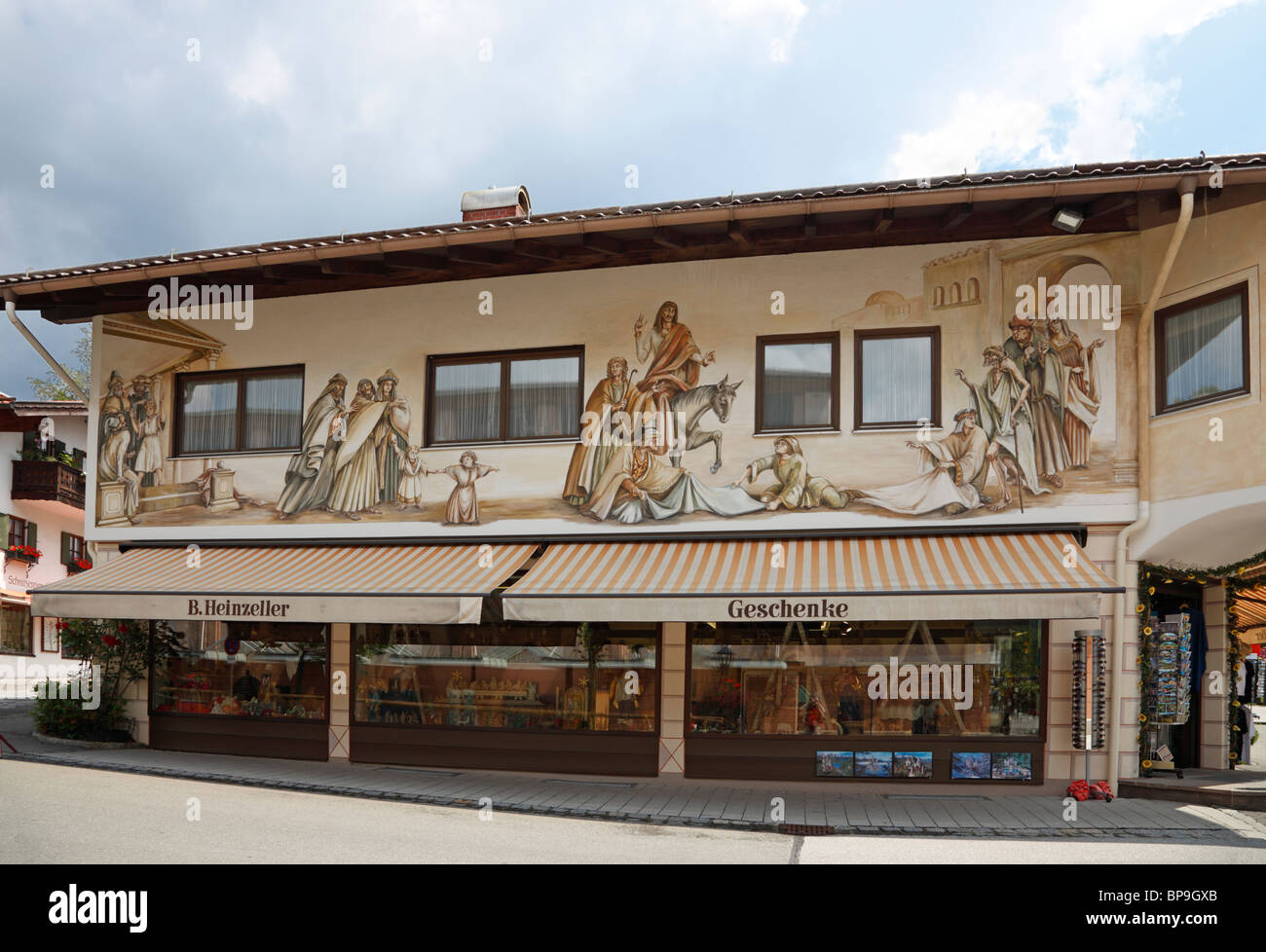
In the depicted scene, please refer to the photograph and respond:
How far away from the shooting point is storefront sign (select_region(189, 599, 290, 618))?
500 inches


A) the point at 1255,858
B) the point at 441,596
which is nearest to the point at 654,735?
the point at 441,596

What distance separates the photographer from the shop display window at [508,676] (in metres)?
13.1

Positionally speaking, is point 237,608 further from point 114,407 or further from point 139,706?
point 114,407

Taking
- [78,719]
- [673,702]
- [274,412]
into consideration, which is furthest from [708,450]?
[78,719]

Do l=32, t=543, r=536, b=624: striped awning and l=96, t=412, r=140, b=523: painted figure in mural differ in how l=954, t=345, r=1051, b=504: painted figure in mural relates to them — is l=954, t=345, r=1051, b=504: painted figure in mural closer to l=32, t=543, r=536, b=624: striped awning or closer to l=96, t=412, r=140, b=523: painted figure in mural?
l=32, t=543, r=536, b=624: striped awning

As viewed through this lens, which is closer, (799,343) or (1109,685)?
(1109,685)

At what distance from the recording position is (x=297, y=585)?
1295 cm

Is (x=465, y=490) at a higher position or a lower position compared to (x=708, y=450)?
lower

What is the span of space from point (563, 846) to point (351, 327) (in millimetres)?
8310

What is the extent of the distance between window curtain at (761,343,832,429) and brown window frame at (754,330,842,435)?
0.04 metres

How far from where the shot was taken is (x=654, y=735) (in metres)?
12.9

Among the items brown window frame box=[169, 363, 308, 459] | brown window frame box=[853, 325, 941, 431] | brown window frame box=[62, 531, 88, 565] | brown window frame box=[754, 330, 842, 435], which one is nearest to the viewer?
brown window frame box=[853, 325, 941, 431]

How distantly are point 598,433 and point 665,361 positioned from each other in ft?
4.15

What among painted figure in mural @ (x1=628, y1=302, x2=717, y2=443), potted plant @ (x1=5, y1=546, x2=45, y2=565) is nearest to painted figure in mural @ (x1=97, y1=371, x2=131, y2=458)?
painted figure in mural @ (x1=628, y1=302, x2=717, y2=443)
